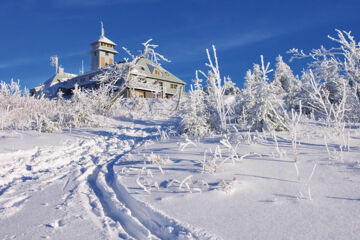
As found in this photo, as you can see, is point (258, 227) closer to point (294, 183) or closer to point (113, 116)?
point (294, 183)

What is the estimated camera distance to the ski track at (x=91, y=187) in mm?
2512

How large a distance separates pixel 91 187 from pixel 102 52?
5120 cm

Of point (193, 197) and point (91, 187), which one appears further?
point (91, 187)

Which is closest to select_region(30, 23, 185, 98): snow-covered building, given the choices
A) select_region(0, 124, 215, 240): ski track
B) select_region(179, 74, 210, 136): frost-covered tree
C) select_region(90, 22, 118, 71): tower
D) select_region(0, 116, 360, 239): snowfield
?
select_region(90, 22, 118, 71): tower

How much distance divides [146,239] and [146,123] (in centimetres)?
1113

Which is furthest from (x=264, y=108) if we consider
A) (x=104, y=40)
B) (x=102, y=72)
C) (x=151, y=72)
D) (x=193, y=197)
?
(x=104, y=40)

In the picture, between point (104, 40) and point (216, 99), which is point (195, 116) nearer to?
point (216, 99)

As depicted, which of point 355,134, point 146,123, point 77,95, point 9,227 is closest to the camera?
point 9,227

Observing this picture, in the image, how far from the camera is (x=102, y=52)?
5100cm

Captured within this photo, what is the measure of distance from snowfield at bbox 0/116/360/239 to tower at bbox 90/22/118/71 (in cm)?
4864

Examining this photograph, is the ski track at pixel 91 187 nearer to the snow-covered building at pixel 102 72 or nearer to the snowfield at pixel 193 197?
the snowfield at pixel 193 197

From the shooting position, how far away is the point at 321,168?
11.7 feet

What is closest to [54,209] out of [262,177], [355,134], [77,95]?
[262,177]

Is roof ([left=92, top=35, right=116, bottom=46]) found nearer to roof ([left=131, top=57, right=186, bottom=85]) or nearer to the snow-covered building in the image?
the snow-covered building
